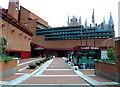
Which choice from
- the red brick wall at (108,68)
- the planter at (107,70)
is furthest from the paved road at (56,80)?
the red brick wall at (108,68)

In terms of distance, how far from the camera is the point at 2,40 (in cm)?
1346

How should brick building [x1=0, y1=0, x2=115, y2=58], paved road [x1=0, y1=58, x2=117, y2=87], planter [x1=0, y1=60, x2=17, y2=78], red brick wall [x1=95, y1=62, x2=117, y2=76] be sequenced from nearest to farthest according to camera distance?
paved road [x1=0, y1=58, x2=117, y2=87], red brick wall [x1=95, y1=62, x2=117, y2=76], planter [x1=0, y1=60, x2=17, y2=78], brick building [x1=0, y1=0, x2=115, y2=58]

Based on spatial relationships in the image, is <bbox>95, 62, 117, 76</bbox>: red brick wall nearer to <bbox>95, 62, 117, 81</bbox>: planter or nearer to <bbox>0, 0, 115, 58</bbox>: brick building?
<bbox>95, 62, 117, 81</bbox>: planter

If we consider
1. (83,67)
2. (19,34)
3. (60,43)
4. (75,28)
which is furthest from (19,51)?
(75,28)

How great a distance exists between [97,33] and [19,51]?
3623 cm

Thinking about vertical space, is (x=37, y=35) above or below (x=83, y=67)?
above

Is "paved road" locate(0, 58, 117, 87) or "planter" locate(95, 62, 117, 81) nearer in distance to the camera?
"paved road" locate(0, 58, 117, 87)

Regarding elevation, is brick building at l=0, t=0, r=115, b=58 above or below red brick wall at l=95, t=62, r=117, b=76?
above

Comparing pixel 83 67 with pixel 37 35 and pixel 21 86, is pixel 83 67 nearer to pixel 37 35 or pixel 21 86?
pixel 21 86

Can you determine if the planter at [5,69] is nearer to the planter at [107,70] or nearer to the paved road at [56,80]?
the paved road at [56,80]

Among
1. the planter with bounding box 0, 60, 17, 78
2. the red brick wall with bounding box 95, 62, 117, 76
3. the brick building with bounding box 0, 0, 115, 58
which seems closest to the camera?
the red brick wall with bounding box 95, 62, 117, 76

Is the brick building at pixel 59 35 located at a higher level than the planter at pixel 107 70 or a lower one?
higher

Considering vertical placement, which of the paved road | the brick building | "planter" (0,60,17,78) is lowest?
the paved road

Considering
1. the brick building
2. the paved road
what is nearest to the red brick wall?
the paved road
